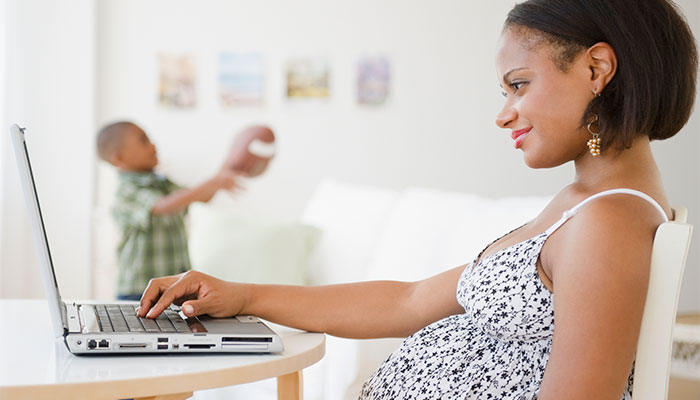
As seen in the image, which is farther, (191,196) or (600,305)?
(191,196)

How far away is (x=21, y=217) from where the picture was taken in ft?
12.5

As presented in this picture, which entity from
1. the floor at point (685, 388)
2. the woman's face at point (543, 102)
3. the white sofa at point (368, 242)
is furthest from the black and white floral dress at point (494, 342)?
the floor at point (685, 388)

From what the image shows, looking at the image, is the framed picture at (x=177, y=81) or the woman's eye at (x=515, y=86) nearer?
the woman's eye at (x=515, y=86)

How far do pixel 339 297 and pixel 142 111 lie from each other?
2.98 metres

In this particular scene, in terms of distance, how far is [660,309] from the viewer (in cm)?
94

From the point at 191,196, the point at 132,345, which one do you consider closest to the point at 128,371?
the point at 132,345

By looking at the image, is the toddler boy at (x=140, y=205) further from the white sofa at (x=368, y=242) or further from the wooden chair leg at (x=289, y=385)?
the wooden chair leg at (x=289, y=385)

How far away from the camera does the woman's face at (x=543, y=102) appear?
1.04 m

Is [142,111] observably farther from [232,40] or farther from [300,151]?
[300,151]

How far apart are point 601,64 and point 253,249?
6.90 ft

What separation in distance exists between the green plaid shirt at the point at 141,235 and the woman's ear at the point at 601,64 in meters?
2.30

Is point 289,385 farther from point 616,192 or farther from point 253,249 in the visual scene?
point 253,249

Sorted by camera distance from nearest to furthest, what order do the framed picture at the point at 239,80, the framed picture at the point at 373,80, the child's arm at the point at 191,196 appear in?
the child's arm at the point at 191,196 → the framed picture at the point at 373,80 → the framed picture at the point at 239,80

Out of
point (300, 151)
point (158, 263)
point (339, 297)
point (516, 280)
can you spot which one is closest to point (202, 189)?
point (158, 263)
